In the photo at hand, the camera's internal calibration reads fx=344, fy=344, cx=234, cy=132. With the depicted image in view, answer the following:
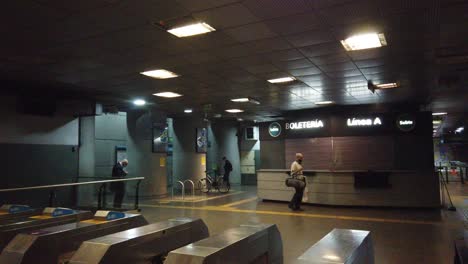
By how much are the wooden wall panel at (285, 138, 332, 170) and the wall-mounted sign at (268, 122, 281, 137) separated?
64 cm

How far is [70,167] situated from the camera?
9.40 meters

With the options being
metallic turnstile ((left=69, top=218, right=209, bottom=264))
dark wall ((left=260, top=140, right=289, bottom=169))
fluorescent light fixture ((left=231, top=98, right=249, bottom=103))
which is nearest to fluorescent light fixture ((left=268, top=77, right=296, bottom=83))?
fluorescent light fixture ((left=231, top=98, right=249, bottom=103))

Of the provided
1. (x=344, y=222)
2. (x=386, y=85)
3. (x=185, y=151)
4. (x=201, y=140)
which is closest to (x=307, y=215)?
(x=344, y=222)

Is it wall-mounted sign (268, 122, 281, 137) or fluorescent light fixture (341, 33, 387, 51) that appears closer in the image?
fluorescent light fixture (341, 33, 387, 51)

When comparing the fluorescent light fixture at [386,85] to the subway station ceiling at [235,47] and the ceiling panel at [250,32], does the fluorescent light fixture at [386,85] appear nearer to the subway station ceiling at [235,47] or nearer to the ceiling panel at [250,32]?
the subway station ceiling at [235,47]

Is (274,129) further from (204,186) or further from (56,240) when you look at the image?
(56,240)

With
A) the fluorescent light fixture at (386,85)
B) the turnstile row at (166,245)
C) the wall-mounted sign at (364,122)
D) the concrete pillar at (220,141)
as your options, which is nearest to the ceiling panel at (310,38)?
→ the turnstile row at (166,245)

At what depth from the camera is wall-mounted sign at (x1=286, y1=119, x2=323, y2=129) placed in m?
12.3

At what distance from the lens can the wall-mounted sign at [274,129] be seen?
527 inches

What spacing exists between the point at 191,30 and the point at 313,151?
8582 mm

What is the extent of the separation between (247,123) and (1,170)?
11.7 meters

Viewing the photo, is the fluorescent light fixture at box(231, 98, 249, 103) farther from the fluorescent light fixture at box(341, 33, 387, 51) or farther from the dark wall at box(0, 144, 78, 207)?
the fluorescent light fixture at box(341, 33, 387, 51)

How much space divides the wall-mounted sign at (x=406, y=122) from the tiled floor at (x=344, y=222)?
2697 mm

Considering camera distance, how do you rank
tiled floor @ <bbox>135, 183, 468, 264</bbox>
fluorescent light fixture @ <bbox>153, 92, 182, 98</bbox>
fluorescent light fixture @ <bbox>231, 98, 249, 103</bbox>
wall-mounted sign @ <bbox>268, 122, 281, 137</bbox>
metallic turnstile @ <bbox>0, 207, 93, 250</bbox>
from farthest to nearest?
wall-mounted sign @ <bbox>268, 122, 281, 137</bbox> → fluorescent light fixture @ <bbox>231, 98, 249, 103</bbox> → fluorescent light fixture @ <bbox>153, 92, 182, 98</bbox> → tiled floor @ <bbox>135, 183, 468, 264</bbox> → metallic turnstile @ <bbox>0, 207, 93, 250</bbox>
